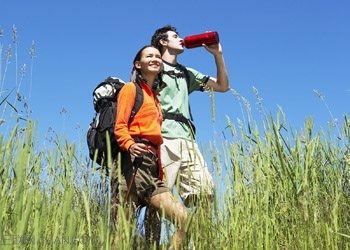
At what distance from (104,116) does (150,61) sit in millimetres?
498

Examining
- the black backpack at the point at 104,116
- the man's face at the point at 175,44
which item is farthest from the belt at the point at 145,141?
the man's face at the point at 175,44

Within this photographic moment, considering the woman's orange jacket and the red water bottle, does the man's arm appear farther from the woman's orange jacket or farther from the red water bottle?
the woman's orange jacket

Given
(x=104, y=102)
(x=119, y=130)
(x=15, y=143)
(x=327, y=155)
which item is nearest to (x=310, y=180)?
(x=327, y=155)

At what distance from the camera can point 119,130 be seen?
2.70 m

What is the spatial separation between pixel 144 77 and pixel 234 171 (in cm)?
100

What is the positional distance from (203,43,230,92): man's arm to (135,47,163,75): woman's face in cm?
95

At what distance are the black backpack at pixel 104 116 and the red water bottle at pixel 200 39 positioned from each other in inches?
39.6

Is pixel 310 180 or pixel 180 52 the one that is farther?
pixel 180 52

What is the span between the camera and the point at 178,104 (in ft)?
11.8

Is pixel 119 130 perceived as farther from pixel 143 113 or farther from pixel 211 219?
pixel 211 219

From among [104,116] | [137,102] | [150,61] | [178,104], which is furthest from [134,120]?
[178,104]

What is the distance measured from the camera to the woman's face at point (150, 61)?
10.1 ft

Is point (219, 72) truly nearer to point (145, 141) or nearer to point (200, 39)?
point (200, 39)

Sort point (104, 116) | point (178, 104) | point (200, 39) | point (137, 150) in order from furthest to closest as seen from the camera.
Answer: point (200, 39) < point (178, 104) < point (104, 116) < point (137, 150)
